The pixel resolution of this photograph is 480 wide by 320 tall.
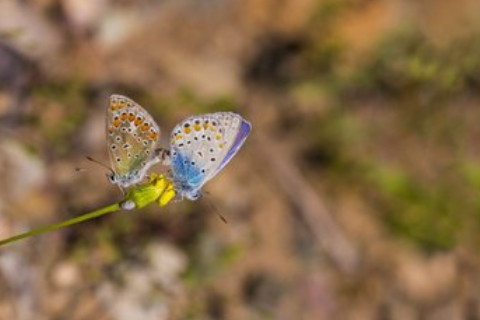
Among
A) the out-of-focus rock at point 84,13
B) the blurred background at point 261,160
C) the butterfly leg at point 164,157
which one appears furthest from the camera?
the out-of-focus rock at point 84,13

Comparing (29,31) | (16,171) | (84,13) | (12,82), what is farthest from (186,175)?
(84,13)

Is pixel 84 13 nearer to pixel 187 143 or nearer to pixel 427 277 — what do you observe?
pixel 187 143

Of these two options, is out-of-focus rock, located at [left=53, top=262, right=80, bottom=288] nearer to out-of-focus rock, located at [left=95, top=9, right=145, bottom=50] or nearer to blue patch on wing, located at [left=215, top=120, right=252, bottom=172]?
blue patch on wing, located at [left=215, top=120, right=252, bottom=172]

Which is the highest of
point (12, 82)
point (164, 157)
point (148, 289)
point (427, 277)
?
point (164, 157)

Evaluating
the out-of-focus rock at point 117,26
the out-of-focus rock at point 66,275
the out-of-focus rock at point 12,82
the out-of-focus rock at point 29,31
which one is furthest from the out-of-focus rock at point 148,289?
the out-of-focus rock at point 117,26

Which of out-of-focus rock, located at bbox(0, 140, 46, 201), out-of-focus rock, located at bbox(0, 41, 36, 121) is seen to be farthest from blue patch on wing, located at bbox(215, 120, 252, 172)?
out-of-focus rock, located at bbox(0, 41, 36, 121)

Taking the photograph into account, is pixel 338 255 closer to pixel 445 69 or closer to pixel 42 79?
pixel 445 69

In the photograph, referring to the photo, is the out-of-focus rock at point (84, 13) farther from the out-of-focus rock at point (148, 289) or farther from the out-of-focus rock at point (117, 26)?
the out-of-focus rock at point (148, 289)

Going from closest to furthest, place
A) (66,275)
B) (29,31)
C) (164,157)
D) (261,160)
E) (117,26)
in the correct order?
(164,157), (66,275), (29,31), (117,26), (261,160)
